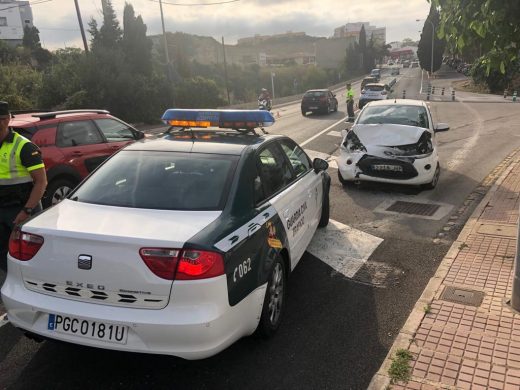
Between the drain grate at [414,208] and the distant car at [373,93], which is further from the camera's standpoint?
the distant car at [373,93]

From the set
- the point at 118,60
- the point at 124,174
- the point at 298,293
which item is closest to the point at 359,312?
the point at 298,293

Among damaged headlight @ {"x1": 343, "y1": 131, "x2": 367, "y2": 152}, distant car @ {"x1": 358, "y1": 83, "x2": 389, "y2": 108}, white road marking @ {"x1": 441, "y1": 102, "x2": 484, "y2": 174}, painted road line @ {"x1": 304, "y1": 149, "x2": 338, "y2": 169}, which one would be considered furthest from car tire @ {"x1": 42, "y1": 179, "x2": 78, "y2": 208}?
distant car @ {"x1": 358, "y1": 83, "x2": 389, "y2": 108}

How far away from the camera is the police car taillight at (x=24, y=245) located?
3.11 metres

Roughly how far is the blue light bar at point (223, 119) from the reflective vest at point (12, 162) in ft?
4.72

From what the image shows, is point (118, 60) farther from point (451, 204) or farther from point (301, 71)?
point (301, 71)

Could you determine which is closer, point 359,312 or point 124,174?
point 124,174

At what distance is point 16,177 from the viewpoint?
415cm

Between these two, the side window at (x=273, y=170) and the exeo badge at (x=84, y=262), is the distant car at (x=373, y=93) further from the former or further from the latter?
the exeo badge at (x=84, y=262)

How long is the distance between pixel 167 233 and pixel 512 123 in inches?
779

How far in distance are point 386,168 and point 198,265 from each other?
5.99 metres

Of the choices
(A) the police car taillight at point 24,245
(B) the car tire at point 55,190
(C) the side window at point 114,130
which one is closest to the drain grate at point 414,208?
(C) the side window at point 114,130

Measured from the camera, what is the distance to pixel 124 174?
384 centimetres

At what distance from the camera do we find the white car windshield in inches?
362

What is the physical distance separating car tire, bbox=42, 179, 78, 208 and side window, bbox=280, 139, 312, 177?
3660 mm
